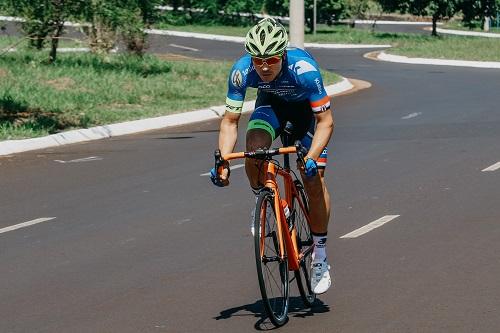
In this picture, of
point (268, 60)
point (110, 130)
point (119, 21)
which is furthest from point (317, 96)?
point (119, 21)

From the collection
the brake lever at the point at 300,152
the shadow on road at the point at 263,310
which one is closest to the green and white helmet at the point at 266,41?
the brake lever at the point at 300,152

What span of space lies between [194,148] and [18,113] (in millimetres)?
4843

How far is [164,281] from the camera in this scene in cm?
881

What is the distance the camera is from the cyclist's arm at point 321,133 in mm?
7350

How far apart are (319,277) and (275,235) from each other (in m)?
→ 0.74

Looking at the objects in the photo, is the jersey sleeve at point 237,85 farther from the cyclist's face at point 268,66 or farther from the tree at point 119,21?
the tree at point 119,21

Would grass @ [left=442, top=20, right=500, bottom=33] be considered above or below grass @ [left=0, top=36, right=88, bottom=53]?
below

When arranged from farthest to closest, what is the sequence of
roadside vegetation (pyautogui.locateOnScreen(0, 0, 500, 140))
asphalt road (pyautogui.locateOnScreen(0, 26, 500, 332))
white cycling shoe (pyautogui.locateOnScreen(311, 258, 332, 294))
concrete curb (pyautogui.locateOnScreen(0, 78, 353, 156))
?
roadside vegetation (pyautogui.locateOnScreen(0, 0, 500, 140)), concrete curb (pyautogui.locateOnScreen(0, 78, 353, 156)), white cycling shoe (pyautogui.locateOnScreen(311, 258, 332, 294)), asphalt road (pyautogui.locateOnScreen(0, 26, 500, 332))

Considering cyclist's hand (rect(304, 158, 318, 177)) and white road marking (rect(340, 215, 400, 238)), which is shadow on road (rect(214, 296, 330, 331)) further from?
white road marking (rect(340, 215, 400, 238))

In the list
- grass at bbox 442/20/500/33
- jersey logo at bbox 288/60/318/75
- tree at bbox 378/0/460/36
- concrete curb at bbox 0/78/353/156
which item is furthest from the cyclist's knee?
grass at bbox 442/20/500/33

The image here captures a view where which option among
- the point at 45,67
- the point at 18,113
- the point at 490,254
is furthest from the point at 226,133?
the point at 45,67

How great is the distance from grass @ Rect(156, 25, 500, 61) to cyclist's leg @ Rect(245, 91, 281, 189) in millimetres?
34704

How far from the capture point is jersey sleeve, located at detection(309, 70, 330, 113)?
7.46 metres

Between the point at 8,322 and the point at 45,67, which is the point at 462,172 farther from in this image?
the point at 45,67
